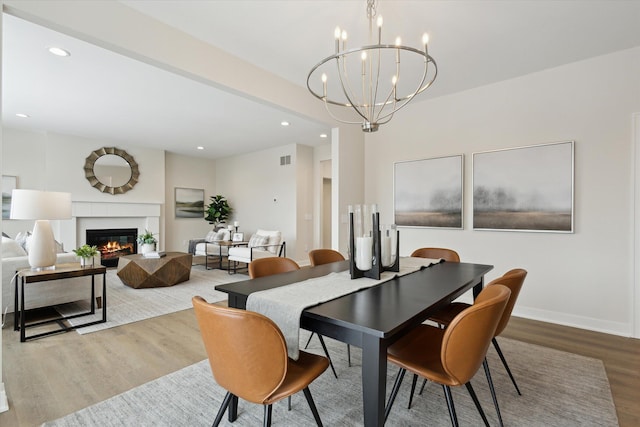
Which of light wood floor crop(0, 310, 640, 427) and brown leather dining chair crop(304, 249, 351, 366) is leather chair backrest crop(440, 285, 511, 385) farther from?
brown leather dining chair crop(304, 249, 351, 366)

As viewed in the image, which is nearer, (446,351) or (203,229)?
(446,351)

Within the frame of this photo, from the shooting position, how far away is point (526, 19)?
2488 millimetres

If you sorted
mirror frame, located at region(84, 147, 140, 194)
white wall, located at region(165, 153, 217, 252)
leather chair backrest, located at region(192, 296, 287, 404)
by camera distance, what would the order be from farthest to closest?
1. white wall, located at region(165, 153, 217, 252)
2. mirror frame, located at region(84, 147, 140, 194)
3. leather chair backrest, located at region(192, 296, 287, 404)

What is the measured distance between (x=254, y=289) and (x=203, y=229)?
748 centimetres

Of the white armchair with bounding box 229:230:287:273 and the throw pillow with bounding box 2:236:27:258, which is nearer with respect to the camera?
the throw pillow with bounding box 2:236:27:258

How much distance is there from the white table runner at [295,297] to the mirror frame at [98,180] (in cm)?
664

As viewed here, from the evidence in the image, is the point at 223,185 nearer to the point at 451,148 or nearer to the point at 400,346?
the point at 451,148

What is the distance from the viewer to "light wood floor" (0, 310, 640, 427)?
1.95 meters

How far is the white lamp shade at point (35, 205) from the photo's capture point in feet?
9.09

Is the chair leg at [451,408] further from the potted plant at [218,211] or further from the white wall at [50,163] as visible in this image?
the potted plant at [218,211]

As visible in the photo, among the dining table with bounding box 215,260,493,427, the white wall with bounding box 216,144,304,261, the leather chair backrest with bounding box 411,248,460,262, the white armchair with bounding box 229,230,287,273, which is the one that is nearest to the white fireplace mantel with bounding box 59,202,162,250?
the white wall with bounding box 216,144,304,261

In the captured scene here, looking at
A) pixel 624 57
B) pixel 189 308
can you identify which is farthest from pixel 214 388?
pixel 624 57

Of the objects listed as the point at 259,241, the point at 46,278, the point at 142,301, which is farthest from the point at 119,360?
the point at 259,241

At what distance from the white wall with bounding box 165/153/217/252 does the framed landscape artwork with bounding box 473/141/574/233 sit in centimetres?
701
